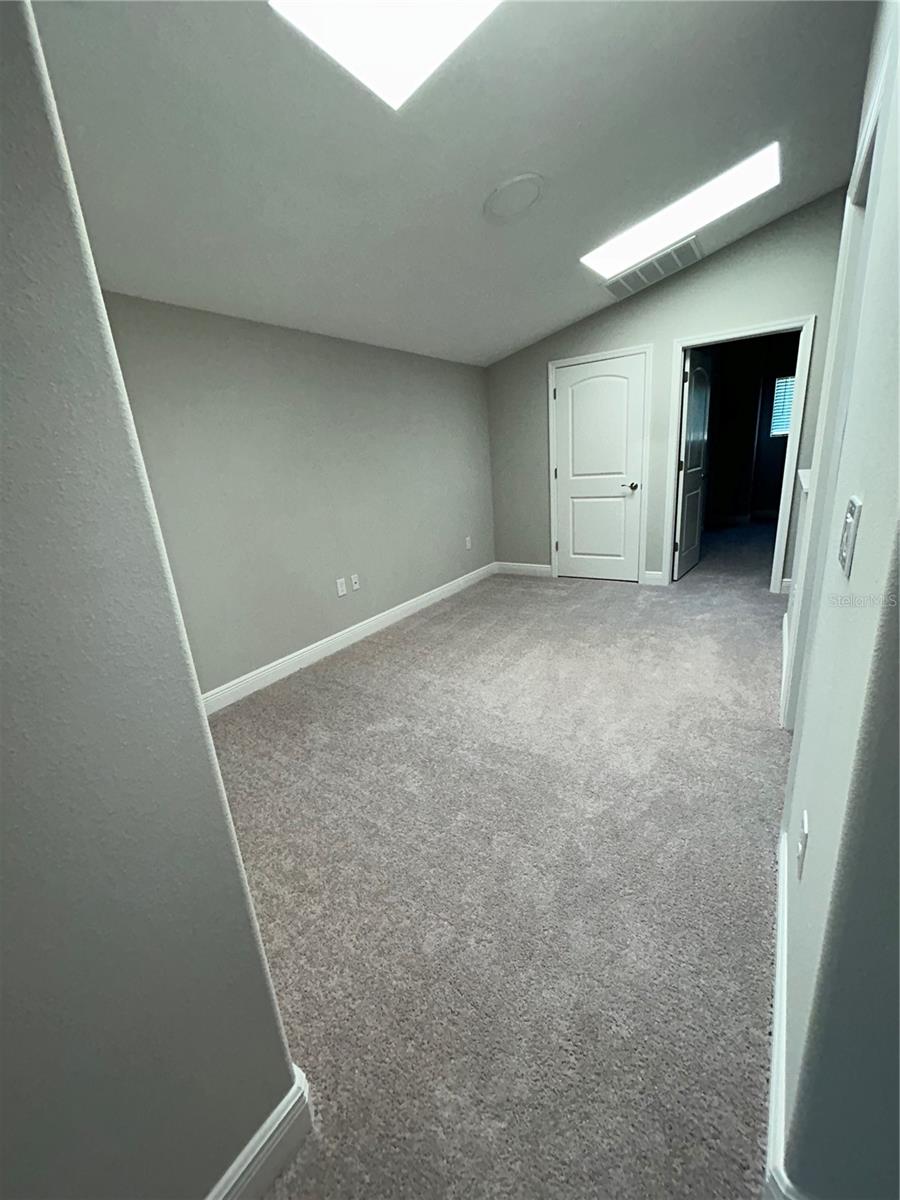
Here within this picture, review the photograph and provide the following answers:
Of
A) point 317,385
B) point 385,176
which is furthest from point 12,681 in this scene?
point 317,385

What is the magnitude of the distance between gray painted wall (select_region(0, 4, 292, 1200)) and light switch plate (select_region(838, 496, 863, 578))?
101 cm

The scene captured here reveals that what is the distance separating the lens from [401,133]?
66.0 inches

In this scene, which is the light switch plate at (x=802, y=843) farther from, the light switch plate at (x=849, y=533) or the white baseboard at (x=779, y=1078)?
the light switch plate at (x=849, y=533)

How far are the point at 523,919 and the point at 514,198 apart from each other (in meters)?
2.86

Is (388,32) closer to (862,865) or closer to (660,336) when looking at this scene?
(862,865)

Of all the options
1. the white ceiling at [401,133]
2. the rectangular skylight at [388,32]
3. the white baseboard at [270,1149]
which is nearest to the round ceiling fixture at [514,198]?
the white ceiling at [401,133]

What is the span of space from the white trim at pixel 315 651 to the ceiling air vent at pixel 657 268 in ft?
8.46

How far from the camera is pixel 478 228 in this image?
91.5 inches

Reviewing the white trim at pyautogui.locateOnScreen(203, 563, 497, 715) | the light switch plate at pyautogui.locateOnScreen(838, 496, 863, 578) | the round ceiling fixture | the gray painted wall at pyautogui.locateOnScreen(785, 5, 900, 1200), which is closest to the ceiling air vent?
the round ceiling fixture

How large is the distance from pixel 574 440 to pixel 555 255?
1679 millimetres

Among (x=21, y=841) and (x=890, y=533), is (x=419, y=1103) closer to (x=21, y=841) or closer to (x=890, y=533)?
(x=21, y=841)

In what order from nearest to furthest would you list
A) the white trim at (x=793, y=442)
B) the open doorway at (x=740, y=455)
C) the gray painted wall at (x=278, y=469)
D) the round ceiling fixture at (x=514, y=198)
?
the round ceiling fixture at (x=514, y=198) → the gray painted wall at (x=278, y=469) → the white trim at (x=793, y=442) → the open doorway at (x=740, y=455)

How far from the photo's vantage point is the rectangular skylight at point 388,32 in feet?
4.22

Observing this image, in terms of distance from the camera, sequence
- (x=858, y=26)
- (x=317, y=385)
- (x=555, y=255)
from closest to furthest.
Result: (x=858, y=26) < (x=555, y=255) < (x=317, y=385)
